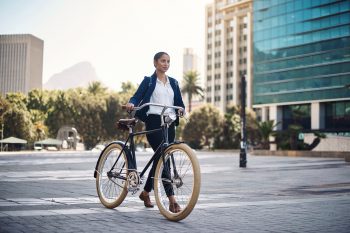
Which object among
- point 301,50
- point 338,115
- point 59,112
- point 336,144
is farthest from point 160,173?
point 301,50

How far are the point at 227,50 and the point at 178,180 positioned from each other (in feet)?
402

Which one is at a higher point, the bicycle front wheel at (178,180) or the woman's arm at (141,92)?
the woman's arm at (141,92)

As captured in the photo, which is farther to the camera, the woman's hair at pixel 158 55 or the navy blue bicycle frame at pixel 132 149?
the woman's hair at pixel 158 55

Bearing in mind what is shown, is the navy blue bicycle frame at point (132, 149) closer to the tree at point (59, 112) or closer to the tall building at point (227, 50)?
the tree at point (59, 112)

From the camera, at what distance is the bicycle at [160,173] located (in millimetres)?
4891

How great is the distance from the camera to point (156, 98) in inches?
234

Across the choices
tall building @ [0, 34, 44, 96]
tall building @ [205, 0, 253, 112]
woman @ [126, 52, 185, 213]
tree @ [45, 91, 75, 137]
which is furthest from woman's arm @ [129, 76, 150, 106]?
tall building @ [205, 0, 253, 112]

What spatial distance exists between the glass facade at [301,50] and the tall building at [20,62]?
150 feet

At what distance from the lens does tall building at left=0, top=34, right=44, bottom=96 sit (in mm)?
90500

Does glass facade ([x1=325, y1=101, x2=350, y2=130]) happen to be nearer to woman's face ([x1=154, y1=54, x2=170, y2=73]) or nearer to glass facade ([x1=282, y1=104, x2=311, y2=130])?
glass facade ([x1=282, y1=104, x2=311, y2=130])

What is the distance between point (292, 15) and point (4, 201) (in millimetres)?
70631

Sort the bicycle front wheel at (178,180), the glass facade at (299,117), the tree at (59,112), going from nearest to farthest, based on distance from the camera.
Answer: the bicycle front wheel at (178,180) → the tree at (59,112) → the glass facade at (299,117)

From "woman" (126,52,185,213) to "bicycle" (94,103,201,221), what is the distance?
0.15m

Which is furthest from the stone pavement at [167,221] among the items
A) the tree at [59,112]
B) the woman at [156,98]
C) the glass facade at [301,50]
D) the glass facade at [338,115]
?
the glass facade at [338,115]
